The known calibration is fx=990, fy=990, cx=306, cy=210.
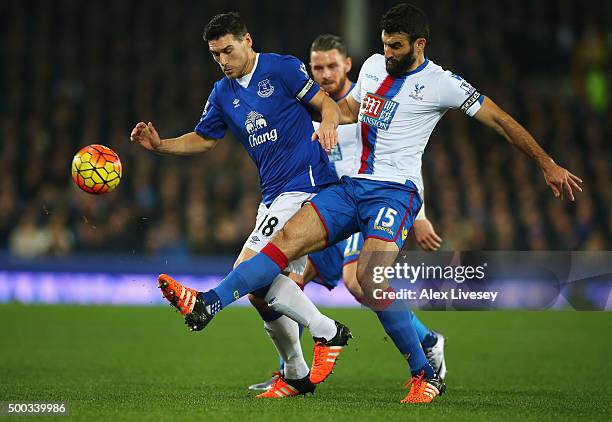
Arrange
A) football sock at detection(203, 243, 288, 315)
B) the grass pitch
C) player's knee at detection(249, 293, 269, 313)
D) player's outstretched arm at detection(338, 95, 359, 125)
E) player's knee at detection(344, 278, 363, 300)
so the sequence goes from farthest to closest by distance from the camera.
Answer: player's knee at detection(344, 278, 363, 300) → player's outstretched arm at detection(338, 95, 359, 125) → player's knee at detection(249, 293, 269, 313) → football sock at detection(203, 243, 288, 315) → the grass pitch

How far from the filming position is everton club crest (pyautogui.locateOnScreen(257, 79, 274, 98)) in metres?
6.35

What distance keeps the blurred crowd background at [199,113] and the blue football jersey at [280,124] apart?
6.83 metres

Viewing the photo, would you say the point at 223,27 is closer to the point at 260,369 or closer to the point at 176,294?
the point at 176,294

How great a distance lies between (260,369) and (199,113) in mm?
10283

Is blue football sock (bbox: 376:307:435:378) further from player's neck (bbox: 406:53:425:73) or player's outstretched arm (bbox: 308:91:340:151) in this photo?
player's neck (bbox: 406:53:425:73)

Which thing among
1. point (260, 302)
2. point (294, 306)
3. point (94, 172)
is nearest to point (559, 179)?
point (294, 306)

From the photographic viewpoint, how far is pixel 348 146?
24.9ft

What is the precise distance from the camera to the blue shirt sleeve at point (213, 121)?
6.61m

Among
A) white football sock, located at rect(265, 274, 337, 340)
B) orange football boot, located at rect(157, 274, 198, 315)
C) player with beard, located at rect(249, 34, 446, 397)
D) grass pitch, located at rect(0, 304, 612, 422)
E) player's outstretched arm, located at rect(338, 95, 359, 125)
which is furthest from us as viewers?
player with beard, located at rect(249, 34, 446, 397)

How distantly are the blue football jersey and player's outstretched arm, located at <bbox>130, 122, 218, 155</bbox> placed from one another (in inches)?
14.6

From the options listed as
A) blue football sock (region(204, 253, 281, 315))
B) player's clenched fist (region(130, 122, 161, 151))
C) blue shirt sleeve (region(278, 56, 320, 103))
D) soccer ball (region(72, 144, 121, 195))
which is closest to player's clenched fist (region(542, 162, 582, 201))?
blue shirt sleeve (region(278, 56, 320, 103))

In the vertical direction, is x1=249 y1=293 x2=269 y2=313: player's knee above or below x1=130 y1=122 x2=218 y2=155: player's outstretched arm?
below

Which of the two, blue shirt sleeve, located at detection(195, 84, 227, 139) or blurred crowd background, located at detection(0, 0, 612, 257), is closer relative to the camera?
blue shirt sleeve, located at detection(195, 84, 227, 139)

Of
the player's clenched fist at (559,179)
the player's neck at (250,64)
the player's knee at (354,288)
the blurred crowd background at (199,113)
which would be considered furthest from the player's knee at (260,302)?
the blurred crowd background at (199,113)
